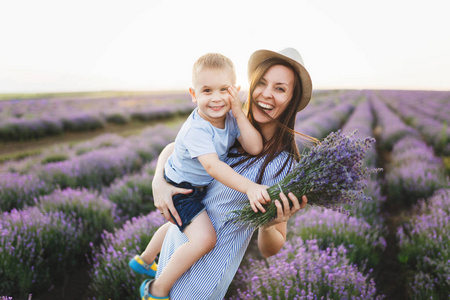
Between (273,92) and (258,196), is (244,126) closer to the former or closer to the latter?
(273,92)

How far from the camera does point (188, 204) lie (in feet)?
5.66

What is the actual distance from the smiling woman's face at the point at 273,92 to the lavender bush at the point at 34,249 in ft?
8.47

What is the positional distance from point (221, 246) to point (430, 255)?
8.56ft

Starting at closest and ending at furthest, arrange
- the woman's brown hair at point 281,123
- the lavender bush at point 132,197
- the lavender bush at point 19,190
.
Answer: the woman's brown hair at point 281,123 < the lavender bush at point 19,190 < the lavender bush at point 132,197

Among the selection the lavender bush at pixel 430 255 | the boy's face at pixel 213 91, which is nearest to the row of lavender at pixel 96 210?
the boy's face at pixel 213 91

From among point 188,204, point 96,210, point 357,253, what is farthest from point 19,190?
point 357,253

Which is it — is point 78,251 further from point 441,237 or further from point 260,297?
point 441,237

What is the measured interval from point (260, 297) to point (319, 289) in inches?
18.7

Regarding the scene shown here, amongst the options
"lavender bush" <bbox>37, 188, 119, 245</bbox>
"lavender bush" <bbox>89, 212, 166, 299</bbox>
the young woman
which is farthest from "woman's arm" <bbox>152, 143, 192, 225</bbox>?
"lavender bush" <bbox>37, 188, 119, 245</bbox>

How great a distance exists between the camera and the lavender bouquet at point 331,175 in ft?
4.24

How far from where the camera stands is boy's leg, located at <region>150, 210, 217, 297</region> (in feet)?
5.34

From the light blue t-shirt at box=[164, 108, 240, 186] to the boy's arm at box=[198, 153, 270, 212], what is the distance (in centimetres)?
6

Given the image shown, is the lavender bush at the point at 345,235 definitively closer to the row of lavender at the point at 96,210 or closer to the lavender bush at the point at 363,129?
the lavender bush at the point at 363,129

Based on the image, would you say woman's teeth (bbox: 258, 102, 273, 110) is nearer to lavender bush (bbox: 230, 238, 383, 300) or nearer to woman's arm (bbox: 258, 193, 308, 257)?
woman's arm (bbox: 258, 193, 308, 257)
